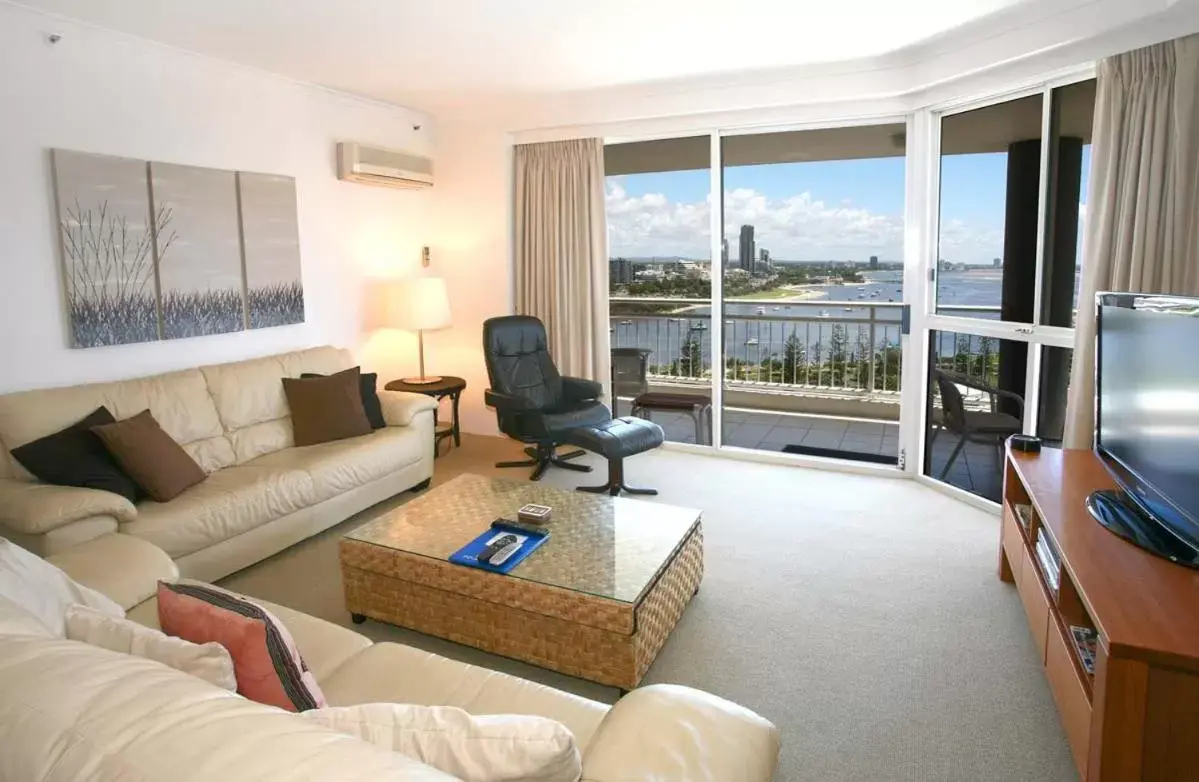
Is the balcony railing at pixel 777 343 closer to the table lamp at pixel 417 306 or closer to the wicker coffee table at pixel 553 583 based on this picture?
the table lamp at pixel 417 306

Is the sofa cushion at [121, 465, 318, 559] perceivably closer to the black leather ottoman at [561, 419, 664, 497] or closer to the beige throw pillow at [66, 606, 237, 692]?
the black leather ottoman at [561, 419, 664, 497]

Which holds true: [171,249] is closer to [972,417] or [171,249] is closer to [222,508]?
[222,508]

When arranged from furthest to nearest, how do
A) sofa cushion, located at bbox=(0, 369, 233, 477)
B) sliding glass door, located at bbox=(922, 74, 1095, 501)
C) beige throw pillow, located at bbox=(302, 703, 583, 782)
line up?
1. sliding glass door, located at bbox=(922, 74, 1095, 501)
2. sofa cushion, located at bbox=(0, 369, 233, 477)
3. beige throw pillow, located at bbox=(302, 703, 583, 782)

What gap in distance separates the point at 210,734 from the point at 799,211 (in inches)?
191

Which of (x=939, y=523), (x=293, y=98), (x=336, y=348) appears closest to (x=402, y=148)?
(x=293, y=98)

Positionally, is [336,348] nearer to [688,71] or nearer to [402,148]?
[402,148]

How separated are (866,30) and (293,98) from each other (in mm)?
3358

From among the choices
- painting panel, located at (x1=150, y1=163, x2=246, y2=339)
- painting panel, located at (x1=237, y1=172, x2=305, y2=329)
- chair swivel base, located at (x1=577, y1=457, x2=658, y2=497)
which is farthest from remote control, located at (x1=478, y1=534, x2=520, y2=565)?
painting panel, located at (x1=237, y1=172, x2=305, y2=329)

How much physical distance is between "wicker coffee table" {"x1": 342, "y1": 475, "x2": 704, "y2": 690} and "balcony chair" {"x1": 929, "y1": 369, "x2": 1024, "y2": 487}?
2094 mm

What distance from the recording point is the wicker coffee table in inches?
95.2

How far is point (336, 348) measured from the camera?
15.9 ft

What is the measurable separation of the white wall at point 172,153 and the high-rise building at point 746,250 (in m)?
2.51

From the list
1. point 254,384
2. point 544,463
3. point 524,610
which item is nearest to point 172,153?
point 254,384

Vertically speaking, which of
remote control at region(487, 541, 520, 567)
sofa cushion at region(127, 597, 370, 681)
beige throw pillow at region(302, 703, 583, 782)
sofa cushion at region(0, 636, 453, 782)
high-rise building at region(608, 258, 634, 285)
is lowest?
sofa cushion at region(127, 597, 370, 681)
